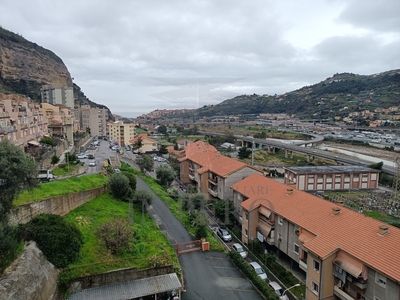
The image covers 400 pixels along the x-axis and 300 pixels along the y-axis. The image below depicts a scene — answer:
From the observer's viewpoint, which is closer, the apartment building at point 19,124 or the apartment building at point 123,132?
the apartment building at point 19,124

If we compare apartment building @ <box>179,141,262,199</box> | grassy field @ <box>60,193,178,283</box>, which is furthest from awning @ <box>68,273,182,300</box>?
apartment building @ <box>179,141,262,199</box>

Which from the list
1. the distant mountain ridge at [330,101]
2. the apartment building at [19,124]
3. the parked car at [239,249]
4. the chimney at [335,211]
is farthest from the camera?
the distant mountain ridge at [330,101]

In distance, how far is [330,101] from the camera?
122188 mm

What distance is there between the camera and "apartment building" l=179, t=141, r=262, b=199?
77.5 feet

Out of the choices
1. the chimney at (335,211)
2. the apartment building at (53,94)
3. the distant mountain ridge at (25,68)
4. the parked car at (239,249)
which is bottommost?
the parked car at (239,249)

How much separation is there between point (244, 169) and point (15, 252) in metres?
16.8

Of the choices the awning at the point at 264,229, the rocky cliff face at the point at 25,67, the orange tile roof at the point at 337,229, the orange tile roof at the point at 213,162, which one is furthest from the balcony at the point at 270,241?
the rocky cliff face at the point at 25,67

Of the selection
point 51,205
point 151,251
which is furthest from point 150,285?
point 51,205

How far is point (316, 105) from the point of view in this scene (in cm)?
12312

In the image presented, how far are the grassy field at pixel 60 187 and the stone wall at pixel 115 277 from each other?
398 centimetres

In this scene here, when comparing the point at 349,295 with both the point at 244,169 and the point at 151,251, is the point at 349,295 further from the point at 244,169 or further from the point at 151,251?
the point at 244,169

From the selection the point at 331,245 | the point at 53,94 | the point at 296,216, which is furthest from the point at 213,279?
the point at 53,94

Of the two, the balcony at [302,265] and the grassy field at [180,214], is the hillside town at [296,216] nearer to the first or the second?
the balcony at [302,265]

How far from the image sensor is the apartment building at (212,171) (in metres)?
23.6
